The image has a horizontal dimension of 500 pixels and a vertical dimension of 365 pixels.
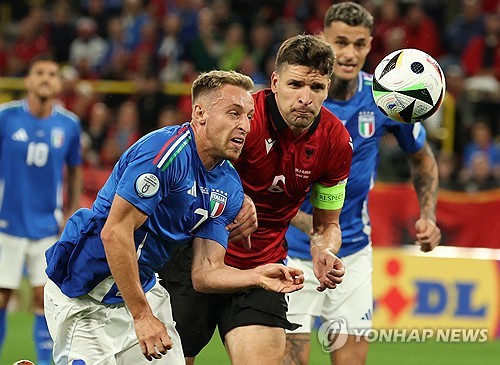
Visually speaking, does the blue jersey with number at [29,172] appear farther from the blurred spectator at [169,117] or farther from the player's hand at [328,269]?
the blurred spectator at [169,117]

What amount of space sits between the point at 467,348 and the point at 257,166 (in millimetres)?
5250

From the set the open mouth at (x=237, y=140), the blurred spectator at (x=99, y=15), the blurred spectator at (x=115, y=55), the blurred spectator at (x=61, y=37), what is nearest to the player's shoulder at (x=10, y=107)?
the open mouth at (x=237, y=140)

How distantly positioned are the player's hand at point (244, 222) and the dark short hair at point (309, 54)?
81 centimetres

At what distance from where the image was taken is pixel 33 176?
29.8ft

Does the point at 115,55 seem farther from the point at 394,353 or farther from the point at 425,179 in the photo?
the point at 425,179

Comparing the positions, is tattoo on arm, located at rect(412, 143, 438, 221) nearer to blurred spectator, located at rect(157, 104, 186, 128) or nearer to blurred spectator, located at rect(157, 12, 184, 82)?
blurred spectator, located at rect(157, 104, 186, 128)

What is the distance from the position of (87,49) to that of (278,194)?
40.1 ft

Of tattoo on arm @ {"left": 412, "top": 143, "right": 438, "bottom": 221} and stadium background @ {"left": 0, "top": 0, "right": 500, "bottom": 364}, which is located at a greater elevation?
tattoo on arm @ {"left": 412, "top": 143, "right": 438, "bottom": 221}

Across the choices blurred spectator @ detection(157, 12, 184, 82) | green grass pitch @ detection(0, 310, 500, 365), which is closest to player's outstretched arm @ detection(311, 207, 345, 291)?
green grass pitch @ detection(0, 310, 500, 365)

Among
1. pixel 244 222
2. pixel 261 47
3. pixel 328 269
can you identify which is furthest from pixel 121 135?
pixel 328 269

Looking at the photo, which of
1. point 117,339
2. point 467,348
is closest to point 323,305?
point 117,339

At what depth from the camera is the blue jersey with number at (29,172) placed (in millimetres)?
8992

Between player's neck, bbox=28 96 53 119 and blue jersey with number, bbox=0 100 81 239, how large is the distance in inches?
1.4

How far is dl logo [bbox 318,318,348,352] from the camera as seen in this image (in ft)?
22.7
